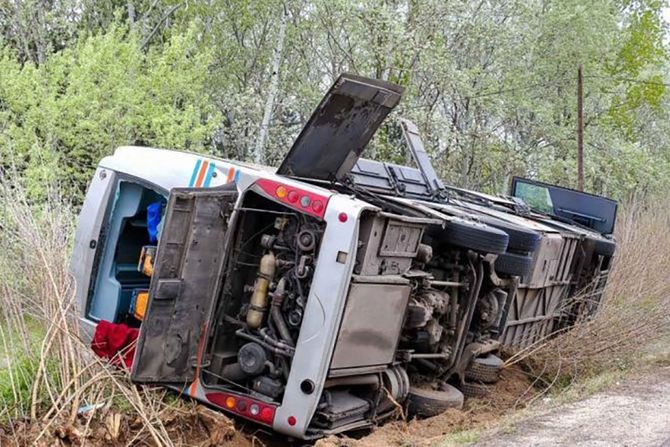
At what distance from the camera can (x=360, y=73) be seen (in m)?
20.6

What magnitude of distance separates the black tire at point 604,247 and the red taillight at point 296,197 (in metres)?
5.63

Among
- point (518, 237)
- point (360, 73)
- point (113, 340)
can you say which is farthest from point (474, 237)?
point (360, 73)

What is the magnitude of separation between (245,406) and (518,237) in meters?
2.90

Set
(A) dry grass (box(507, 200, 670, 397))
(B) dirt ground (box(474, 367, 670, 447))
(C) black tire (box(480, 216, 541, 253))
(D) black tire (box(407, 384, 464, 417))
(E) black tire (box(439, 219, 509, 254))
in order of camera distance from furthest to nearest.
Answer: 1. (A) dry grass (box(507, 200, 670, 397))
2. (C) black tire (box(480, 216, 541, 253))
3. (D) black tire (box(407, 384, 464, 417))
4. (E) black tire (box(439, 219, 509, 254))
5. (B) dirt ground (box(474, 367, 670, 447))

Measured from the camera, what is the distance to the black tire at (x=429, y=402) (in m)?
6.43

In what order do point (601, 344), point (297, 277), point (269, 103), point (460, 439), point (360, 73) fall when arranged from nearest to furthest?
point (460, 439)
point (297, 277)
point (601, 344)
point (269, 103)
point (360, 73)

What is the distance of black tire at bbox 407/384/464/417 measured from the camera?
6.43 metres

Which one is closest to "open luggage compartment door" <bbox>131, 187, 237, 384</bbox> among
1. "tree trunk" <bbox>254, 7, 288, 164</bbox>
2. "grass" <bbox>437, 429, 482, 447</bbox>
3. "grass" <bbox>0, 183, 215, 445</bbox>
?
"grass" <bbox>0, 183, 215, 445</bbox>

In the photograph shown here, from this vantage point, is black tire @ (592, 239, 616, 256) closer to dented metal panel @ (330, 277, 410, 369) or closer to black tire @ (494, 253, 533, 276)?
black tire @ (494, 253, 533, 276)

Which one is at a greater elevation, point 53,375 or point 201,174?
point 201,174

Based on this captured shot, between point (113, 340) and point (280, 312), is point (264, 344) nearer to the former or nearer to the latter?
point (280, 312)

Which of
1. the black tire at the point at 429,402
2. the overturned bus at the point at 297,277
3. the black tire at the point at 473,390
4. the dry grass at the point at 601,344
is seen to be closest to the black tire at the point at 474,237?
the overturned bus at the point at 297,277

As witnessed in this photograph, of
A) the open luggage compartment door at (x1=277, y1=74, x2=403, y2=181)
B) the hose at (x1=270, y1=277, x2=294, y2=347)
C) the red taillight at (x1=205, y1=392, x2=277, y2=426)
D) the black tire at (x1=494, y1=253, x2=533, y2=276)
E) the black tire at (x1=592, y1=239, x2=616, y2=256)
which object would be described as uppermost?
the open luggage compartment door at (x1=277, y1=74, x2=403, y2=181)

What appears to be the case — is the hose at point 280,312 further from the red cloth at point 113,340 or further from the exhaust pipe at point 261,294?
the red cloth at point 113,340
